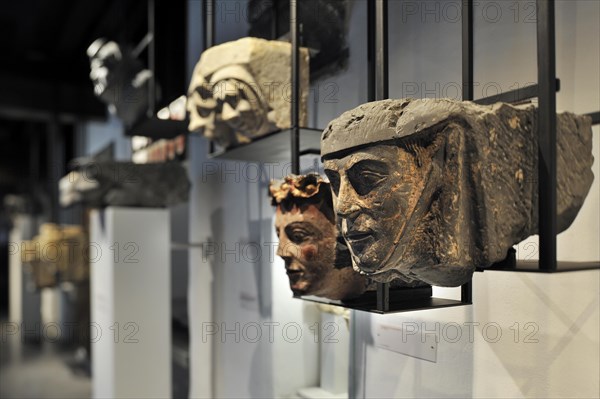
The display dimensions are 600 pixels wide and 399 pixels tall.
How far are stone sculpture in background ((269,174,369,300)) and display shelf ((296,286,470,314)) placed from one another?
45 millimetres

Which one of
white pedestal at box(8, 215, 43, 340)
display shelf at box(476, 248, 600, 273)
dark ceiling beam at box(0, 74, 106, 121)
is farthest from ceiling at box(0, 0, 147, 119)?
display shelf at box(476, 248, 600, 273)

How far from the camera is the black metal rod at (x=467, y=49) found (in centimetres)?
146

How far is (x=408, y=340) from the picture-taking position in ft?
6.22

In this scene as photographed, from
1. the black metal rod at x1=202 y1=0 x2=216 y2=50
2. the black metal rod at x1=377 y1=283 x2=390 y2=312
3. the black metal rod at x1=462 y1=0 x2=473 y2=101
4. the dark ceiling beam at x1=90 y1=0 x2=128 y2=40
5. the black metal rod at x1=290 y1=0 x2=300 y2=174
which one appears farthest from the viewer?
the dark ceiling beam at x1=90 y1=0 x2=128 y2=40

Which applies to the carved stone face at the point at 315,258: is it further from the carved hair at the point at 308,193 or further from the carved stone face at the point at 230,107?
the carved stone face at the point at 230,107

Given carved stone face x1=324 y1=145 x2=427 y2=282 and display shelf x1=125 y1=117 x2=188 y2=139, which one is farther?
display shelf x1=125 y1=117 x2=188 y2=139

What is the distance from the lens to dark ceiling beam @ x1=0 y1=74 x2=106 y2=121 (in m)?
5.82

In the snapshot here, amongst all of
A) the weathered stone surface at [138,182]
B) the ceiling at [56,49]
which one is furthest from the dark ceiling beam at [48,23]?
the weathered stone surface at [138,182]

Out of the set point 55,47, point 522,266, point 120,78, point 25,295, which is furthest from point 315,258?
point 25,295

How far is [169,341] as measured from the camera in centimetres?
329

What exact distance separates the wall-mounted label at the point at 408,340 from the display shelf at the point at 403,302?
1.16 ft

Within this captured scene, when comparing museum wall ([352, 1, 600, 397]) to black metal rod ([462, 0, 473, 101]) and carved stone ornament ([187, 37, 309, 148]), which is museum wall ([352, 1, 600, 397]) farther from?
carved stone ornament ([187, 37, 309, 148])

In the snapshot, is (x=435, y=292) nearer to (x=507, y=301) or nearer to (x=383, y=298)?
(x=507, y=301)

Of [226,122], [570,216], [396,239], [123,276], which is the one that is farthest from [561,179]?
[123,276]
